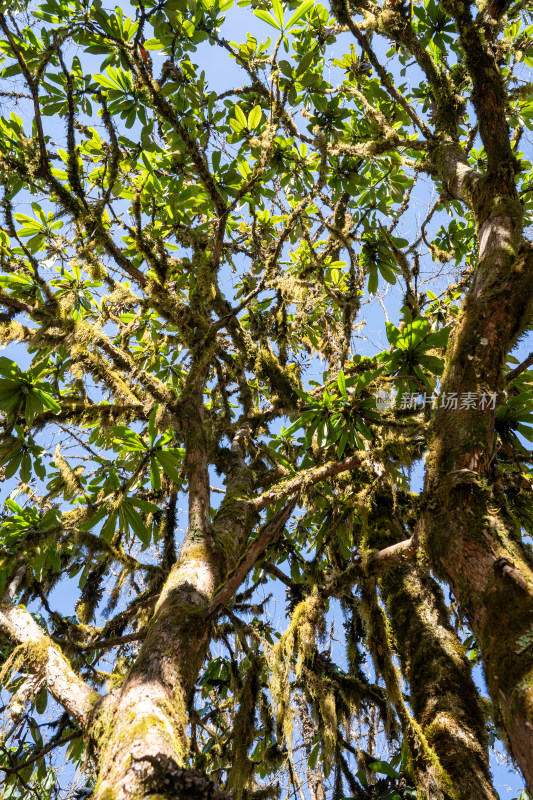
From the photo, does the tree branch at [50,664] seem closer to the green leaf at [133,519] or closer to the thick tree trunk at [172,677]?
the thick tree trunk at [172,677]

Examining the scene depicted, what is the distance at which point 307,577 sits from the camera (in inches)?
117

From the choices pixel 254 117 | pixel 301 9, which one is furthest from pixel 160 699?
pixel 301 9

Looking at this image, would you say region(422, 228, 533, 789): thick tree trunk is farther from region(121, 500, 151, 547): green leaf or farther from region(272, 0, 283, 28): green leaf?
region(272, 0, 283, 28): green leaf

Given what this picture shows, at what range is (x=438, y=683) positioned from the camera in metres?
1.86

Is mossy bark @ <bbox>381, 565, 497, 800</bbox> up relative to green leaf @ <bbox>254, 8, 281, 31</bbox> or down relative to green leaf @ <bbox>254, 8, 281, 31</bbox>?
down

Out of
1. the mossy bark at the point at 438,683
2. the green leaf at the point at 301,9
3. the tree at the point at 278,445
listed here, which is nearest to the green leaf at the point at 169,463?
the tree at the point at 278,445

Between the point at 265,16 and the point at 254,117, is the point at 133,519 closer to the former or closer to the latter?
the point at 254,117

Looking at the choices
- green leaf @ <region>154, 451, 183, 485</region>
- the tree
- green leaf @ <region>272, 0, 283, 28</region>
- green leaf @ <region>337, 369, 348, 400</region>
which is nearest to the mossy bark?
the tree

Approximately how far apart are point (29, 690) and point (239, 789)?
1097mm

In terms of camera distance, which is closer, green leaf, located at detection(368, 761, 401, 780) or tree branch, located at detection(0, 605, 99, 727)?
tree branch, located at detection(0, 605, 99, 727)

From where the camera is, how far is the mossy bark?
1568 mm

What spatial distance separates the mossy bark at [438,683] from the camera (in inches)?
61.7

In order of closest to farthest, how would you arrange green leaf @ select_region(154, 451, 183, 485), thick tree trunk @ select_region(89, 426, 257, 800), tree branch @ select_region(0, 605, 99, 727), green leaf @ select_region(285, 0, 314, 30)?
thick tree trunk @ select_region(89, 426, 257, 800) < tree branch @ select_region(0, 605, 99, 727) < green leaf @ select_region(154, 451, 183, 485) < green leaf @ select_region(285, 0, 314, 30)

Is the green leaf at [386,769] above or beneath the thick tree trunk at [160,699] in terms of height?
beneath
